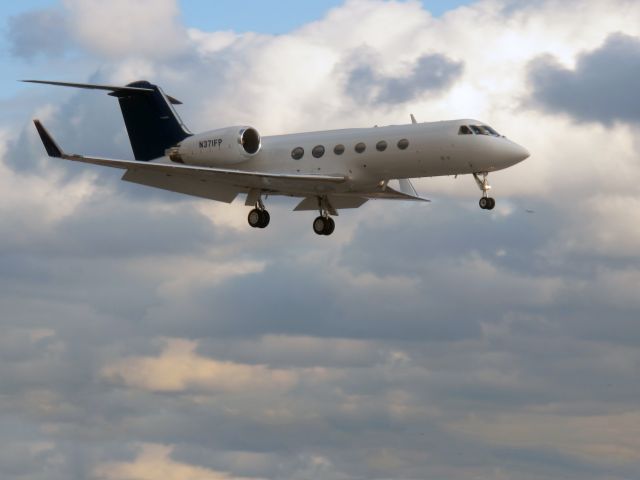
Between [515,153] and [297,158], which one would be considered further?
[297,158]

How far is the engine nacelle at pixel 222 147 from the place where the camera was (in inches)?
2024

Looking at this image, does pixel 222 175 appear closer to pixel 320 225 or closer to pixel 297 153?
pixel 297 153

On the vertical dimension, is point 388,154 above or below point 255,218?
above

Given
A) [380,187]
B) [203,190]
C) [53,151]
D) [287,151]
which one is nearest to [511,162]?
[380,187]

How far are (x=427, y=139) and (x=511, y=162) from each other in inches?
125

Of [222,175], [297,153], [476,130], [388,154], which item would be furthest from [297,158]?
[476,130]

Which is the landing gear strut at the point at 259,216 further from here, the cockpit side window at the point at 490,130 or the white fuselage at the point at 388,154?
the cockpit side window at the point at 490,130

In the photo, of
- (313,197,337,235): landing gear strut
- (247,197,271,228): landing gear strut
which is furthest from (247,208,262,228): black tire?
(313,197,337,235): landing gear strut

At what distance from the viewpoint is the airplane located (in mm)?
46531

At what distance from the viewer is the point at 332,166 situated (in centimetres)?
4906

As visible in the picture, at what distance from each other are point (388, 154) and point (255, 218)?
7332 mm

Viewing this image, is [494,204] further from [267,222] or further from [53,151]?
[53,151]

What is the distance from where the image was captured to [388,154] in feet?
156

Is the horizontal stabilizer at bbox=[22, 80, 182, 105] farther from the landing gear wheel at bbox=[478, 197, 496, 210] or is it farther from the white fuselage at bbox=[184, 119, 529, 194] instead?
the landing gear wheel at bbox=[478, 197, 496, 210]
